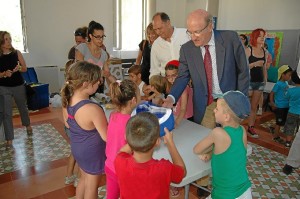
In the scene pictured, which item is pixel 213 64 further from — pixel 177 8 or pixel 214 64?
pixel 177 8

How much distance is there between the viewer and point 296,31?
5.30 metres

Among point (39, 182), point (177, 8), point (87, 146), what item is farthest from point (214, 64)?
point (177, 8)

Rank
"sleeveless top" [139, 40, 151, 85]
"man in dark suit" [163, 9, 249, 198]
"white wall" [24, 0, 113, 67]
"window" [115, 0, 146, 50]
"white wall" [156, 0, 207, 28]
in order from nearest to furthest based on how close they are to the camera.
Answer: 1. "man in dark suit" [163, 9, 249, 198]
2. "sleeveless top" [139, 40, 151, 85]
3. "white wall" [24, 0, 113, 67]
4. "window" [115, 0, 146, 50]
5. "white wall" [156, 0, 207, 28]

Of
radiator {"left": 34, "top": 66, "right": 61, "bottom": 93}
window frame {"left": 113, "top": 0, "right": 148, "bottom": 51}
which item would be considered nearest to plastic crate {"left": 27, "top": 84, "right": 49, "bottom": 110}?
radiator {"left": 34, "top": 66, "right": 61, "bottom": 93}

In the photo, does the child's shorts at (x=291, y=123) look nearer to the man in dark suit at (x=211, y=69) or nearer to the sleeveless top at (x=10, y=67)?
the man in dark suit at (x=211, y=69)

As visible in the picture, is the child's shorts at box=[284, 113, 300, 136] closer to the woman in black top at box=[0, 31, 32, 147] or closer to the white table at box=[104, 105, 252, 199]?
the white table at box=[104, 105, 252, 199]

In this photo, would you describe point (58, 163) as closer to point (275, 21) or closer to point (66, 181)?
point (66, 181)

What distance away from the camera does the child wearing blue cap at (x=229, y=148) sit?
1449 mm

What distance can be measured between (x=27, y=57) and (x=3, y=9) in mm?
1123

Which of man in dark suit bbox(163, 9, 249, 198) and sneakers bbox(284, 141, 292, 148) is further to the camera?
sneakers bbox(284, 141, 292, 148)

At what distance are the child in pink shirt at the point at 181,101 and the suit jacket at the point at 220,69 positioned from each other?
0.21 feet

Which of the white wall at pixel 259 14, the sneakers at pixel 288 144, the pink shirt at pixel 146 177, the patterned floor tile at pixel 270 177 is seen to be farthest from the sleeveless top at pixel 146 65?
the white wall at pixel 259 14

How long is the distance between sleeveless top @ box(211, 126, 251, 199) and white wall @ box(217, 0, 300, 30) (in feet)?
17.0

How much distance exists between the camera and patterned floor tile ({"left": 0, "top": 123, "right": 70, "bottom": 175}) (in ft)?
10.9
